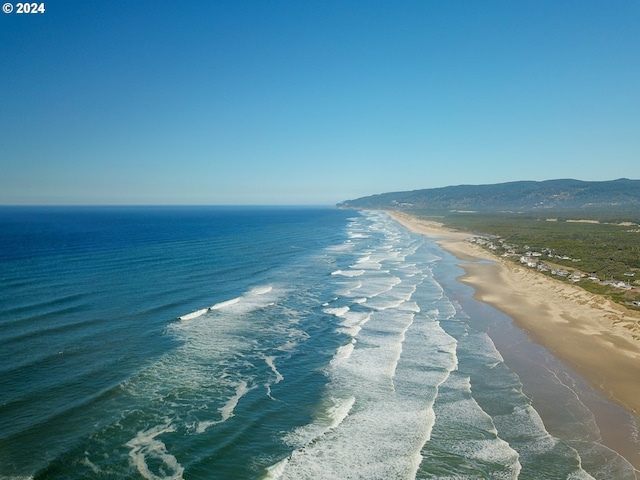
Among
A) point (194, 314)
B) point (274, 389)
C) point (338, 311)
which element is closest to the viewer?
→ point (274, 389)

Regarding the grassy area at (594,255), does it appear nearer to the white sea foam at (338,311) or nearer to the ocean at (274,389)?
the ocean at (274,389)

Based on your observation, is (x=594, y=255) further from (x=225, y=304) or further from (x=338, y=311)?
(x=225, y=304)

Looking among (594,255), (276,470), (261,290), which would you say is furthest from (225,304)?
(594,255)

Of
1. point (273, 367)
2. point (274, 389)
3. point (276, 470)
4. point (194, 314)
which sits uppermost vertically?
point (194, 314)

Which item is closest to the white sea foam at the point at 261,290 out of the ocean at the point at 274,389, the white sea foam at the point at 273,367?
the ocean at the point at 274,389

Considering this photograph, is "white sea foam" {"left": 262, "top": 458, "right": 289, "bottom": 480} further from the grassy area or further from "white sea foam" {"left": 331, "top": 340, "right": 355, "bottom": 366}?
the grassy area
